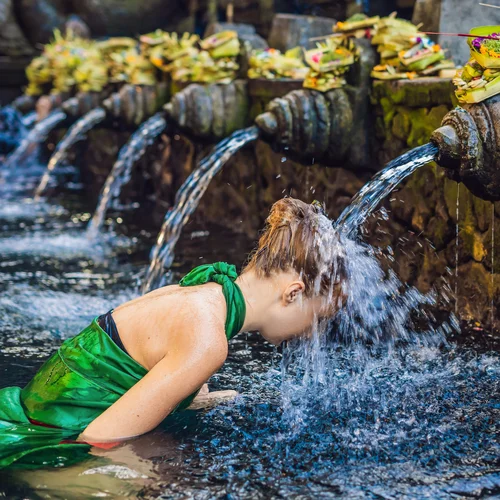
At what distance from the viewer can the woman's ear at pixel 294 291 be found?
246cm

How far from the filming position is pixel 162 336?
2.43m

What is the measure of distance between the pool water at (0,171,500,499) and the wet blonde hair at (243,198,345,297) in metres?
0.54

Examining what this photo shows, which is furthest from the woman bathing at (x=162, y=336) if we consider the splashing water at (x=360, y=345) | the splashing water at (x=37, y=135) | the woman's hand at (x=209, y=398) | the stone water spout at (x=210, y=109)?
the splashing water at (x=37, y=135)

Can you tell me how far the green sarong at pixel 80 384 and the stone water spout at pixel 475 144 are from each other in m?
1.26

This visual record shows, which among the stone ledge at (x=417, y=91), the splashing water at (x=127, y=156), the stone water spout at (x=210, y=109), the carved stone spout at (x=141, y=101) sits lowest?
the splashing water at (x=127, y=156)

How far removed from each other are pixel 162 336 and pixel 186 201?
3.37 meters

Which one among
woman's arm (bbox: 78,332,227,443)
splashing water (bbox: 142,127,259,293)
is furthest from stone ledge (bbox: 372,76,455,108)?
woman's arm (bbox: 78,332,227,443)

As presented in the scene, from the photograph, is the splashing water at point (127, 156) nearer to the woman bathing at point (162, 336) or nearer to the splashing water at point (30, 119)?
the woman bathing at point (162, 336)

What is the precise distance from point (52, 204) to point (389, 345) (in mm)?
5641

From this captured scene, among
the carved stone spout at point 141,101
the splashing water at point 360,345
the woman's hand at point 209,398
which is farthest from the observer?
the carved stone spout at point 141,101

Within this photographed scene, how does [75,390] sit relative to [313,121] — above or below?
below

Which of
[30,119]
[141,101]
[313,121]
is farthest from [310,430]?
[30,119]

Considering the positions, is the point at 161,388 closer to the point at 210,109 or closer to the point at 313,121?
the point at 313,121

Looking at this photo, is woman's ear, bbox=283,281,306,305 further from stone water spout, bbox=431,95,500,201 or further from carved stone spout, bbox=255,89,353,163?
carved stone spout, bbox=255,89,353,163
